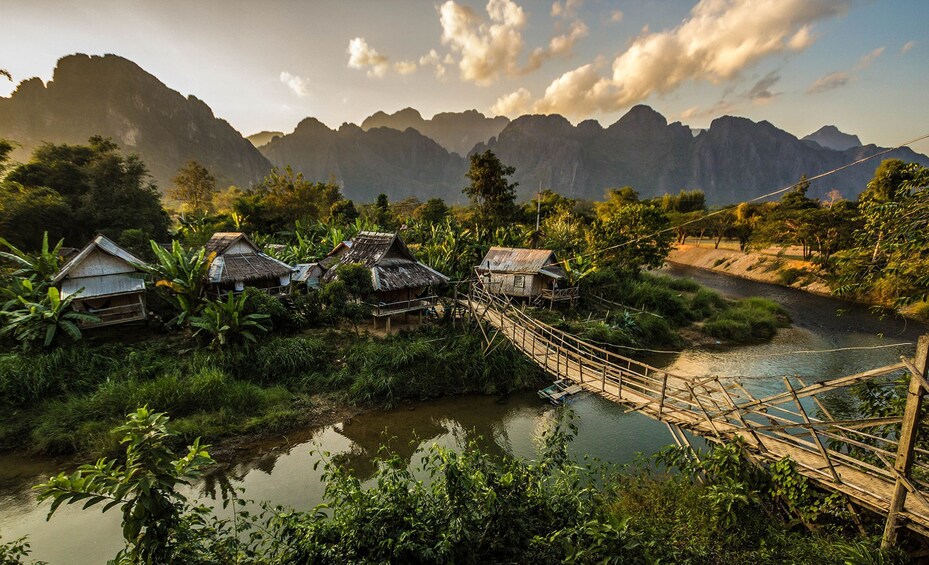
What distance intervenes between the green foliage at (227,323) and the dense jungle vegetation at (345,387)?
7 centimetres

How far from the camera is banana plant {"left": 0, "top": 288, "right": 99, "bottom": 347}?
30.3 feet

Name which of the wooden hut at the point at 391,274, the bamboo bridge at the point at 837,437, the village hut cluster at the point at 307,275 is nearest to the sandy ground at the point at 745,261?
the village hut cluster at the point at 307,275

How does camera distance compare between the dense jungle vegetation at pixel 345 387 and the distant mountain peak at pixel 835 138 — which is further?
the distant mountain peak at pixel 835 138

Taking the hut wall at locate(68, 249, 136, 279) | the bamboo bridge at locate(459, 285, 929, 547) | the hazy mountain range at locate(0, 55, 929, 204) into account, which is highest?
the hazy mountain range at locate(0, 55, 929, 204)

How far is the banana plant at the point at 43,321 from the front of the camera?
30.3 ft

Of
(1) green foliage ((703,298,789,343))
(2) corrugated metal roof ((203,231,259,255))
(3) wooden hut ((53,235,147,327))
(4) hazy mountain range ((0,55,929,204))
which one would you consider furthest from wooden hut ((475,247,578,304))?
(4) hazy mountain range ((0,55,929,204))

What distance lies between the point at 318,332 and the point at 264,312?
1943 millimetres

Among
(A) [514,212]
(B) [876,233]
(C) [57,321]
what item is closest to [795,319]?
(A) [514,212]

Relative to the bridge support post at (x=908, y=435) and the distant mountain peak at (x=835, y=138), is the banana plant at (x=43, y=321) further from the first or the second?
the distant mountain peak at (x=835, y=138)

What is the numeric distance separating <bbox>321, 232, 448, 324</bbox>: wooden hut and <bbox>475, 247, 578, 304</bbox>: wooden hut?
3798 mm

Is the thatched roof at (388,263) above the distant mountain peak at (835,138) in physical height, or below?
Result: below

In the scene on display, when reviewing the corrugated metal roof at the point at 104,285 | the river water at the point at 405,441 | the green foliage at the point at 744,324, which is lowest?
the river water at the point at 405,441

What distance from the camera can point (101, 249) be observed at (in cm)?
1094

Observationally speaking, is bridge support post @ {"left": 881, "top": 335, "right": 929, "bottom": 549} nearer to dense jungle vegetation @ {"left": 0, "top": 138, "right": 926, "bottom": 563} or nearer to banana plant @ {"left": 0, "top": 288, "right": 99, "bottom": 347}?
dense jungle vegetation @ {"left": 0, "top": 138, "right": 926, "bottom": 563}
